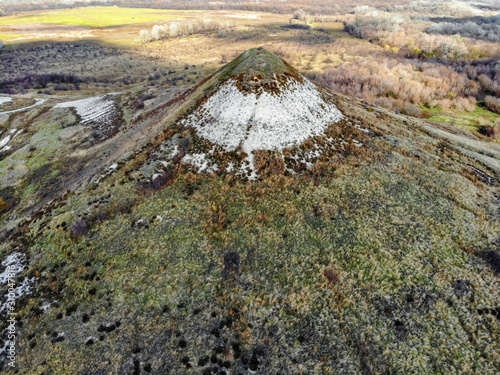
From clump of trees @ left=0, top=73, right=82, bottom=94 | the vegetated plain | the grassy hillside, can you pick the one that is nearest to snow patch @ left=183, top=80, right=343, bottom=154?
the vegetated plain

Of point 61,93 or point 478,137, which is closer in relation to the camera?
point 478,137

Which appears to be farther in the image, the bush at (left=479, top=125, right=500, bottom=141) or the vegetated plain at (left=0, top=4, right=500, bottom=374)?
the bush at (left=479, top=125, right=500, bottom=141)

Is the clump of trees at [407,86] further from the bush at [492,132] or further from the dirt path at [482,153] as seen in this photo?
the dirt path at [482,153]

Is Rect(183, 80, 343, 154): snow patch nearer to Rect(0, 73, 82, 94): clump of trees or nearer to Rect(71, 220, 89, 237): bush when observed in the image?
Rect(71, 220, 89, 237): bush

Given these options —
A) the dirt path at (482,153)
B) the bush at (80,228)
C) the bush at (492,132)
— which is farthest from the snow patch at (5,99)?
the bush at (492,132)

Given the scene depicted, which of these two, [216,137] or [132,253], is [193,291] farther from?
[216,137]

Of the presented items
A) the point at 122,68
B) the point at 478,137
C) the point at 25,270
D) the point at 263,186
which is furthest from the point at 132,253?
the point at 122,68

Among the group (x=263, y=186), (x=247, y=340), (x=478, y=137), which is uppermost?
(x=263, y=186)

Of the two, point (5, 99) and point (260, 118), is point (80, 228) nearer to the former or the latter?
point (260, 118)

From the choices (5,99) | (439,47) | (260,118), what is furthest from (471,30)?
(5,99)
